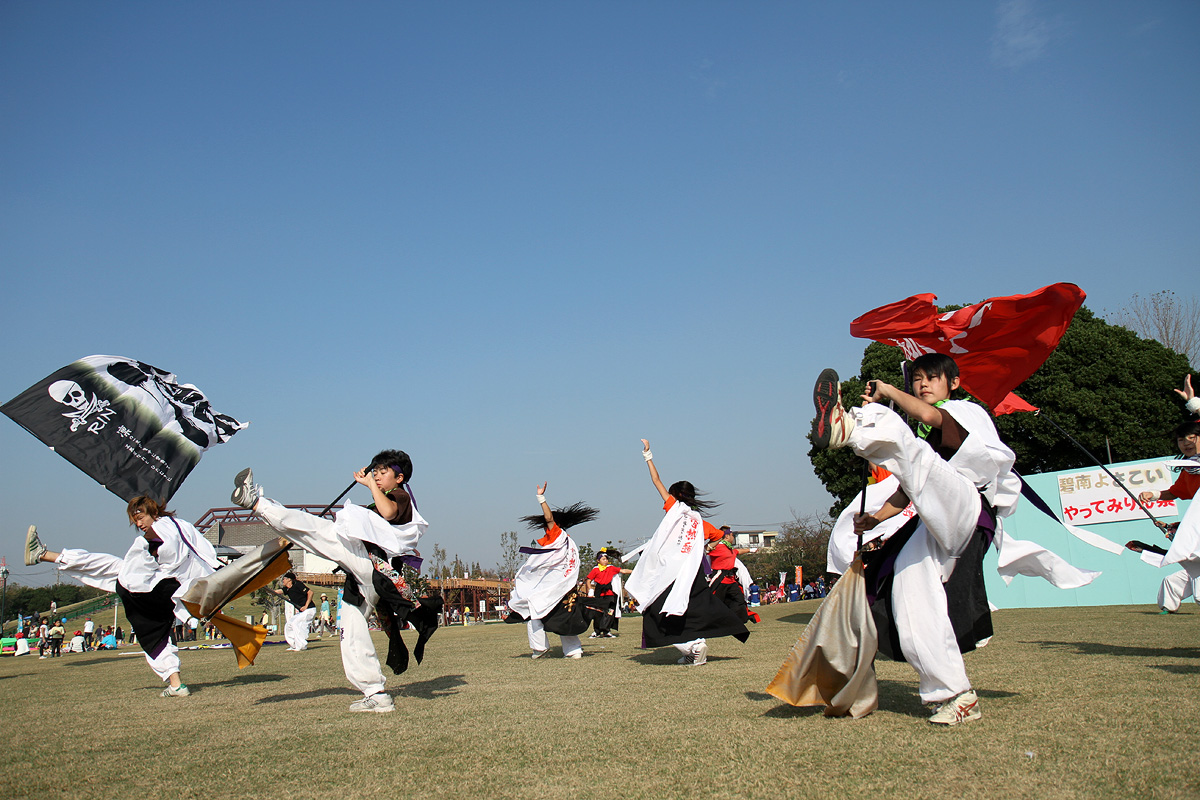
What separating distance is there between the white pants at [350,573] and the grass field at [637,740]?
314mm

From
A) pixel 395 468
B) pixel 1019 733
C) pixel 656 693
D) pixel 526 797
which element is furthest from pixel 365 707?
pixel 1019 733

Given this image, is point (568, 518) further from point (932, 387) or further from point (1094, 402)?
point (1094, 402)

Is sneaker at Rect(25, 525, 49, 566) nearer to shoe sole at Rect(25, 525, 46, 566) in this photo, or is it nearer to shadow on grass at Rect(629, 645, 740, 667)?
shoe sole at Rect(25, 525, 46, 566)

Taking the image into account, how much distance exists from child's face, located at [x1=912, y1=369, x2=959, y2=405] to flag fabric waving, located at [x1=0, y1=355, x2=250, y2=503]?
814 cm

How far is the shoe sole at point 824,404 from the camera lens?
10.7 feet

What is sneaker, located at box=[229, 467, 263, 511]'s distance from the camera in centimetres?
465

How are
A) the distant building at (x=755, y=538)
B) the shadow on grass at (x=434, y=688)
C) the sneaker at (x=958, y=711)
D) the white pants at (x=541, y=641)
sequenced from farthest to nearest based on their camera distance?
the distant building at (x=755, y=538)
the white pants at (x=541, y=641)
the shadow on grass at (x=434, y=688)
the sneaker at (x=958, y=711)

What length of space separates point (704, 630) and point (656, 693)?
2165 mm

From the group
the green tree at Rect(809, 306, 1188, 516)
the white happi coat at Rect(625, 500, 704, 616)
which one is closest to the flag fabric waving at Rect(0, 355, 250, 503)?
the white happi coat at Rect(625, 500, 704, 616)

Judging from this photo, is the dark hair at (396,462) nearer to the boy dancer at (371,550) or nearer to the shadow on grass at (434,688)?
the boy dancer at (371,550)

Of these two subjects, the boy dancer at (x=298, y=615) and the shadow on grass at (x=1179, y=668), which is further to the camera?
the boy dancer at (x=298, y=615)

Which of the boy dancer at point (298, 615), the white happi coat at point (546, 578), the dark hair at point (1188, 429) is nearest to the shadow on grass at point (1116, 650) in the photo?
the dark hair at point (1188, 429)

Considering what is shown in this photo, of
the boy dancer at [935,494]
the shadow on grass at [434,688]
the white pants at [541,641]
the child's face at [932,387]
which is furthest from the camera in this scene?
the white pants at [541,641]

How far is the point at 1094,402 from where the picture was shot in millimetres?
21922
